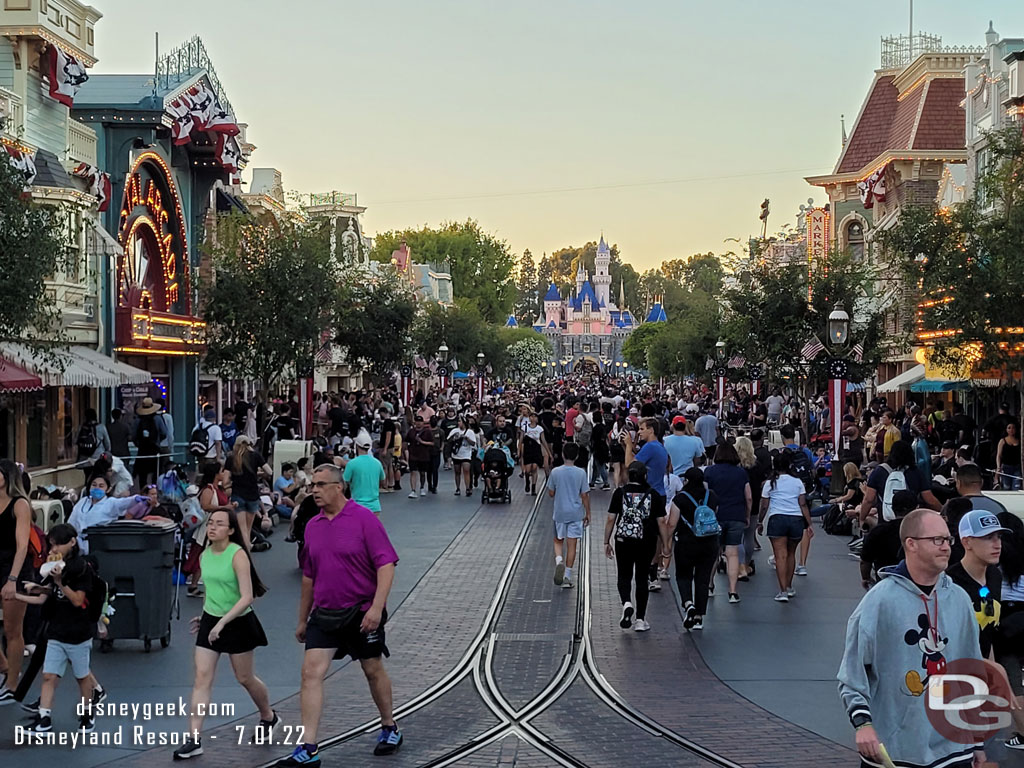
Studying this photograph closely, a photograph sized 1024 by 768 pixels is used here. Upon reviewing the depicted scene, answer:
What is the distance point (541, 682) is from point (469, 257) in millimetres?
103005

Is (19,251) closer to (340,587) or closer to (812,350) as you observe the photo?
(340,587)

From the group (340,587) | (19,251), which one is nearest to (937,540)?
(340,587)

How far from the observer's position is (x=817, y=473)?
22.0 m

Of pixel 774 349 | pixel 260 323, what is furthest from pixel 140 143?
pixel 774 349

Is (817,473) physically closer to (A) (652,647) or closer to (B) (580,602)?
(B) (580,602)

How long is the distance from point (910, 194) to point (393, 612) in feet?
107

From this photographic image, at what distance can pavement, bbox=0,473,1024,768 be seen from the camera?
810 centimetres

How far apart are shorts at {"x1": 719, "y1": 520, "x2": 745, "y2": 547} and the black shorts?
21.6 feet

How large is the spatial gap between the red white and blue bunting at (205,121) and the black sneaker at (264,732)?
920 inches

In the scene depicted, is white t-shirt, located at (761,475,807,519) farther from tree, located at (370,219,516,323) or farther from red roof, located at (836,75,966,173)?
tree, located at (370,219,516,323)

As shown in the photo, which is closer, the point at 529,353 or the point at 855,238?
the point at 855,238

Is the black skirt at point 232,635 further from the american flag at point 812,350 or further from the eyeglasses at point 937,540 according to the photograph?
the american flag at point 812,350

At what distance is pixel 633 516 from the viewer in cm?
1205

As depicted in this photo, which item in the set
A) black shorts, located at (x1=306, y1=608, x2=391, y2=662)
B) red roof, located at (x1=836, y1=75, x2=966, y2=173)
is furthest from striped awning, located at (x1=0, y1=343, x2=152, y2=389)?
red roof, located at (x1=836, y1=75, x2=966, y2=173)
